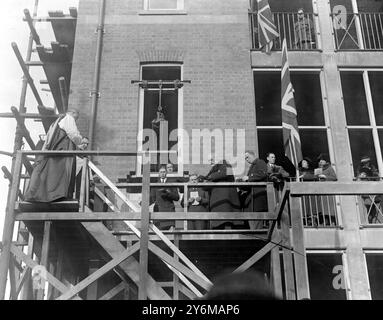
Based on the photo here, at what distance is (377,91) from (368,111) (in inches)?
25.1

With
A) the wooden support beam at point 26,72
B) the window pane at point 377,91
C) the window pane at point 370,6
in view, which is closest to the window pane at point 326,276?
the window pane at point 377,91

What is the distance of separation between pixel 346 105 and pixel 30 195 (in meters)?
9.07

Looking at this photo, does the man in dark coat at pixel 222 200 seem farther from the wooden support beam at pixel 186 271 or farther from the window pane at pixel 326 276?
the window pane at pixel 326 276

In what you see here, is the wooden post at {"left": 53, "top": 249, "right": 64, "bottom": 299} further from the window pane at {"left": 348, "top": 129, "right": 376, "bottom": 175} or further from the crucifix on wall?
the window pane at {"left": 348, "top": 129, "right": 376, "bottom": 175}

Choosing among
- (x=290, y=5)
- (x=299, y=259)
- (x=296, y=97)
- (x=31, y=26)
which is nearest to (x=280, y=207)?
(x=299, y=259)

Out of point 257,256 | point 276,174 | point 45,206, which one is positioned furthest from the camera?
point 276,174

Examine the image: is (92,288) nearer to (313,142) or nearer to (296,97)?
(313,142)

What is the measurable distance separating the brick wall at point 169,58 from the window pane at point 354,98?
2.36 metres

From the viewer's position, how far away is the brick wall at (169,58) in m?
13.4

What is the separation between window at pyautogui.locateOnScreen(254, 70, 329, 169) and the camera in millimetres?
14477

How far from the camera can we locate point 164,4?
1515 centimetres

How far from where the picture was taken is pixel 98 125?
13.4 m

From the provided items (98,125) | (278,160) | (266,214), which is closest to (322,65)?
(278,160)
